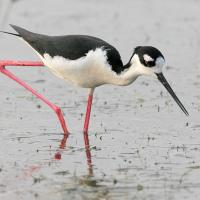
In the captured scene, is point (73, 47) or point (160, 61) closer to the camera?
point (160, 61)

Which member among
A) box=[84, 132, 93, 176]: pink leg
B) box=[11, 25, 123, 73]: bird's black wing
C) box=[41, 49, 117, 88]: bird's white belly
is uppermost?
box=[11, 25, 123, 73]: bird's black wing

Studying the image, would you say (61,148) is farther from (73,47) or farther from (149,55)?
(149,55)

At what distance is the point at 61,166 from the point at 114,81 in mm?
1512

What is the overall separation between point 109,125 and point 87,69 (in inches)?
37.9

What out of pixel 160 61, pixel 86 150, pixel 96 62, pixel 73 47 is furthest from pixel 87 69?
pixel 86 150

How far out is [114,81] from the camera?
29.6 ft

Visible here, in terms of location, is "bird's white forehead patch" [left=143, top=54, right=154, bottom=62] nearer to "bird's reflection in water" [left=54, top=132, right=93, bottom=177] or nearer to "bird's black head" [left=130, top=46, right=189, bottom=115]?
"bird's black head" [left=130, top=46, right=189, bottom=115]

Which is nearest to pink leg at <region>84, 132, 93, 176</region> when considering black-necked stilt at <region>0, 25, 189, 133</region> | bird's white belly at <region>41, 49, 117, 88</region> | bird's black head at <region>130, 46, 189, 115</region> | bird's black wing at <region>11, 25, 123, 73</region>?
black-necked stilt at <region>0, 25, 189, 133</region>

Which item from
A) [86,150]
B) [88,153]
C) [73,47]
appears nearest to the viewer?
[88,153]

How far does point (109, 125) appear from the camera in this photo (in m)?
9.58

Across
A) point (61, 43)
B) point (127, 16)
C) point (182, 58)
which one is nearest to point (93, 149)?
point (61, 43)

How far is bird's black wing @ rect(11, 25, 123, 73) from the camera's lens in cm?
891

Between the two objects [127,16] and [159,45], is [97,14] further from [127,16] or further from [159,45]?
[159,45]

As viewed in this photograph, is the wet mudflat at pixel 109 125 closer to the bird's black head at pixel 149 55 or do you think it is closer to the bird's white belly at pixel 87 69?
the bird's white belly at pixel 87 69
